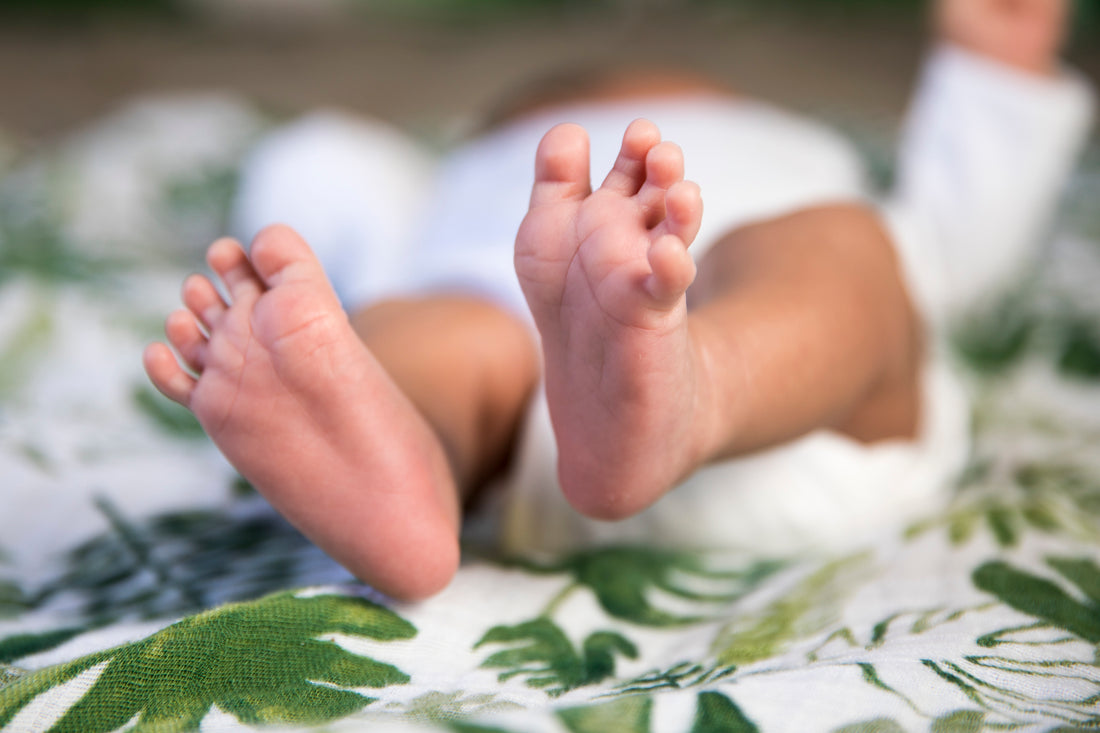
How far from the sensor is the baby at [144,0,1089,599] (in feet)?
1.34

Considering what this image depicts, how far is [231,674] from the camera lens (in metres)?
0.41

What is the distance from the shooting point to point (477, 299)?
696mm

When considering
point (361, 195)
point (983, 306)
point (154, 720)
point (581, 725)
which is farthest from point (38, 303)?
point (983, 306)

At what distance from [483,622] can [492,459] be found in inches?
6.2

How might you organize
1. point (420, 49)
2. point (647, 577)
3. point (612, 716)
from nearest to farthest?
point (612, 716) → point (647, 577) → point (420, 49)

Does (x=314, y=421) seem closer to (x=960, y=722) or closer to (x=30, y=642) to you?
(x=30, y=642)

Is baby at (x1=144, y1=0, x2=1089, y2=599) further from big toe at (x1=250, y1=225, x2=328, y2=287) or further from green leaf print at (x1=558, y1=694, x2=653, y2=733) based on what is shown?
green leaf print at (x1=558, y1=694, x2=653, y2=733)

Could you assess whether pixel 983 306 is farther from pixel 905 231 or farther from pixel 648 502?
pixel 648 502

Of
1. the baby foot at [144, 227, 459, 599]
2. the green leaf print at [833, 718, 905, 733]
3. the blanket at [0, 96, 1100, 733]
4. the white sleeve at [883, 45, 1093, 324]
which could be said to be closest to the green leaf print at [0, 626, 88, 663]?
the blanket at [0, 96, 1100, 733]

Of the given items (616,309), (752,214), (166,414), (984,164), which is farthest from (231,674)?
(984,164)

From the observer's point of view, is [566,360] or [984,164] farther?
[984,164]

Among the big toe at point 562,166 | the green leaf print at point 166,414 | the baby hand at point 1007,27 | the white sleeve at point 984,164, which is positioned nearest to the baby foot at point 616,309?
the big toe at point 562,166

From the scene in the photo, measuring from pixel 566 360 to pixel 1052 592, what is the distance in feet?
0.95

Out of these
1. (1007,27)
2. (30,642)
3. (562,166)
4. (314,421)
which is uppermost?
(1007,27)
